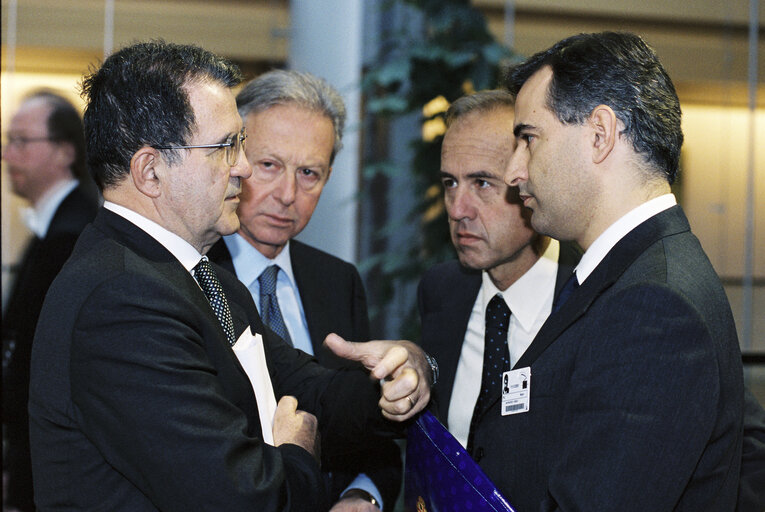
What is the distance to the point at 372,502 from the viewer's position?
2.18 meters

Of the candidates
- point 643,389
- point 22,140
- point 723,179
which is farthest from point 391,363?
point 723,179

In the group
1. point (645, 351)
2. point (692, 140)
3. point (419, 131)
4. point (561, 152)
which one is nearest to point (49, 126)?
point (419, 131)

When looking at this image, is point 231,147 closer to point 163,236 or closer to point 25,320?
point 163,236

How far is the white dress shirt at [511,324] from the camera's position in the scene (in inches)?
91.4

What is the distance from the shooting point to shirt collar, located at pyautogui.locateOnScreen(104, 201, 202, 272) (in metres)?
1.61

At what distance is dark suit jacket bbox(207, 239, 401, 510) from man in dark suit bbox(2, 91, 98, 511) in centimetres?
107

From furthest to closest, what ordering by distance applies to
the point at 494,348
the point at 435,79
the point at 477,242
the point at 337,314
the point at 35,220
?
the point at 435,79 → the point at 35,220 → the point at 337,314 → the point at 477,242 → the point at 494,348

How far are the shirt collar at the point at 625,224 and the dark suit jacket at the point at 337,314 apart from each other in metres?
0.88

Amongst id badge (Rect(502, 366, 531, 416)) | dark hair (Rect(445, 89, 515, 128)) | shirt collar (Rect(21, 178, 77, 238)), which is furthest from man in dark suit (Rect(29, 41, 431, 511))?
shirt collar (Rect(21, 178, 77, 238))

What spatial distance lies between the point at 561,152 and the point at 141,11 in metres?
4.67

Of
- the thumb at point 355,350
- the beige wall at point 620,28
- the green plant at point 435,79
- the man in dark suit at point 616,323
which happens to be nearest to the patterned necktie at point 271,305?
the thumb at point 355,350

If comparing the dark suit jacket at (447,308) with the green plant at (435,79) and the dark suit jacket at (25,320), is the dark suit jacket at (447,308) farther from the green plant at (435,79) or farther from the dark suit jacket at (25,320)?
the dark suit jacket at (25,320)

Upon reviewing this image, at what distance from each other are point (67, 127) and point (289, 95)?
1.72 m

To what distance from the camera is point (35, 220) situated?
11.8 ft
